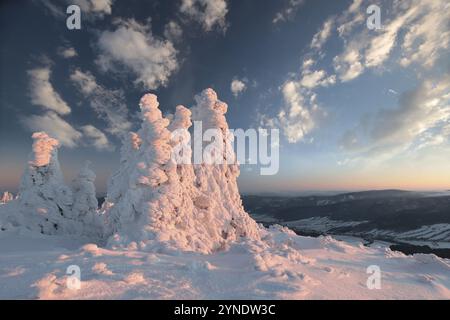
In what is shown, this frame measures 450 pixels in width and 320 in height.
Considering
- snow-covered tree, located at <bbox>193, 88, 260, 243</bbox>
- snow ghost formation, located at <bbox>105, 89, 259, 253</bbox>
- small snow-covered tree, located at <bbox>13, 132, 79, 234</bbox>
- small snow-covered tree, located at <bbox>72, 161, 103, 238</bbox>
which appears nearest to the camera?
snow ghost formation, located at <bbox>105, 89, 259, 253</bbox>

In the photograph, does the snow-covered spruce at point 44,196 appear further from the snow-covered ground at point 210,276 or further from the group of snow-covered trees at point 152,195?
the snow-covered ground at point 210,276

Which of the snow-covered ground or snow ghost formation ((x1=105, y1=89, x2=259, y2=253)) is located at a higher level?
snow ghost formation ((x1=105, y1=89, x2=259, y2=253))

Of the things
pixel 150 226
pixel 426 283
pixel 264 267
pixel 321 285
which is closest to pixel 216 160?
pixel 150 226

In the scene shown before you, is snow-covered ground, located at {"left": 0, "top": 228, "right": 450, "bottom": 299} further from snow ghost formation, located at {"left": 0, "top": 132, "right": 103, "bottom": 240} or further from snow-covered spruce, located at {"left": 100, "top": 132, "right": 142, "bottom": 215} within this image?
snow ghost formation, located at {"left": 0, "top": 132, "right": 103, "bottom": 240}

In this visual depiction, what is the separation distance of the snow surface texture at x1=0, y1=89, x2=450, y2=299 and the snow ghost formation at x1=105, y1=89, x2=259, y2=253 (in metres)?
0.09

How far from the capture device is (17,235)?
82.5ft

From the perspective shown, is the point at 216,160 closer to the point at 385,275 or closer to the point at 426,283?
the point at 385,275

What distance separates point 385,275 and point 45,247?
2349 centimetres

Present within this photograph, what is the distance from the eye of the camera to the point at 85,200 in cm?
3172

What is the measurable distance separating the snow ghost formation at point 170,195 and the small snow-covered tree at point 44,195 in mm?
7899

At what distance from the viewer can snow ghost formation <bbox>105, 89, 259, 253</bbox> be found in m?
21.1

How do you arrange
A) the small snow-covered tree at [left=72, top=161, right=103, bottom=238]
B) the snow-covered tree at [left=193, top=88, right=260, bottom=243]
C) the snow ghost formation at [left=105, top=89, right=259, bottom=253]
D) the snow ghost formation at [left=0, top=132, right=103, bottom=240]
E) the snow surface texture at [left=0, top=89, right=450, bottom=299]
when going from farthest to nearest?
the small snow-covered tree at [left=72, top=161, right=103, bottom=238] → the snow ghost formation at [left=0, top=132, right=103, bottom=240] → the snow-covered tree at [left=193, top=88, right=260, bottom=243] → the snow ghost formation at [left=105, top=89, right=259, bottom=253] → the snow surface texture at [left=0, top=89, right=450, bottom=299]

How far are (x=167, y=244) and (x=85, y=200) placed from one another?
16658 mm

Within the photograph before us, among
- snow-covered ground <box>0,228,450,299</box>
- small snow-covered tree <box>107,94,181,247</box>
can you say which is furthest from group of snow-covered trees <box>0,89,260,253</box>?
snow-covered ground <box>0,228,450,299</box>
